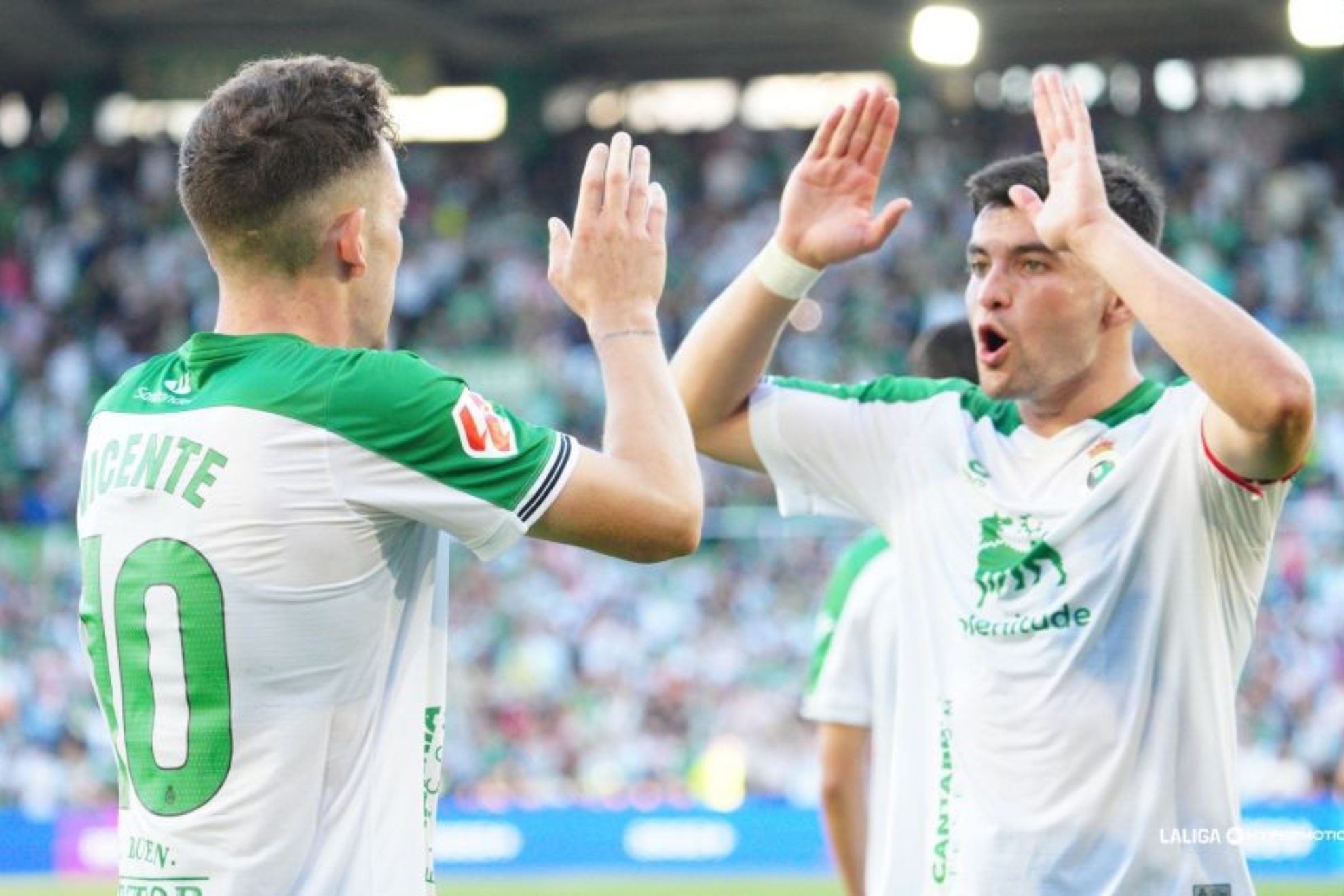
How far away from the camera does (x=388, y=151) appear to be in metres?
3.19

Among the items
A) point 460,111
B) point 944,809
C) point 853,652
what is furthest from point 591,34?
point 944,809

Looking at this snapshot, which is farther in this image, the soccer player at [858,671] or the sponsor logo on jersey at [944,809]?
the soccer player at [858,671]

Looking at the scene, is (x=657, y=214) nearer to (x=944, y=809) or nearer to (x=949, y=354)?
(x=944, y=809)

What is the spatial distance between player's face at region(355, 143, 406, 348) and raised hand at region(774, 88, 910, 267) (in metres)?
1.16

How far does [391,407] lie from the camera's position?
295 centimetres

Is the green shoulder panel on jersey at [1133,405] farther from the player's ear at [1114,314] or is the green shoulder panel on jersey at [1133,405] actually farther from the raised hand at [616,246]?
the raised hand at [616,246]

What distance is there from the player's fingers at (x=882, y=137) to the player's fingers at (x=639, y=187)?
0.94 meters

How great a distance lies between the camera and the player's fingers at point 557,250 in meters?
3.27

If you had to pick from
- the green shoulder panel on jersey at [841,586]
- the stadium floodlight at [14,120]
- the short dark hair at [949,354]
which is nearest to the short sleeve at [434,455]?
the short dark hair at [949,354]

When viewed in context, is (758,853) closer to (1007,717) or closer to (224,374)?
(1007,717)

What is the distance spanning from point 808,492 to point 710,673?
44.7 ft

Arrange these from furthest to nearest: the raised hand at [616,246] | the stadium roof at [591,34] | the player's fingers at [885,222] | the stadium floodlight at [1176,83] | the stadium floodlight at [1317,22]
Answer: the stadium floodlight at [1176,83], the stadium roof at [591,34], the stadium floodlight at [1317,22], the player's fingers at [885,222], the raised hand at [616,246]

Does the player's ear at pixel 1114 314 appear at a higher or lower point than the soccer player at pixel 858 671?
higher

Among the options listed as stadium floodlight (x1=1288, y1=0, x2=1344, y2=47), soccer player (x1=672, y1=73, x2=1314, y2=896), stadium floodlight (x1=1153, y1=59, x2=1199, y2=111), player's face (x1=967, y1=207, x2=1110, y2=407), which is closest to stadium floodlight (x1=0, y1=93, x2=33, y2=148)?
stadium floodlight (x1=1153, y1=59, x2=1199, y2=111)
